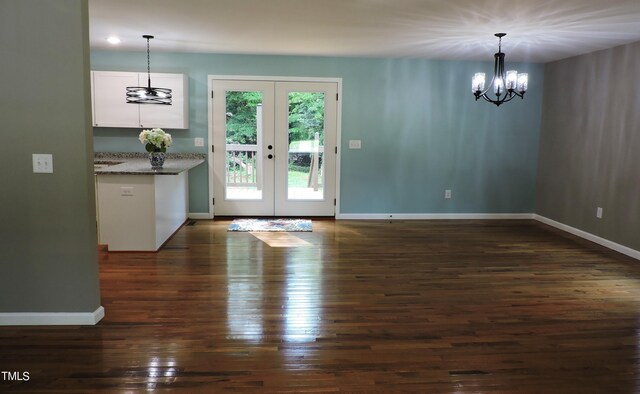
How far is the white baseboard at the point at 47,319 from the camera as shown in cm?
313

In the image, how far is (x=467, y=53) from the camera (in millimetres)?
6184

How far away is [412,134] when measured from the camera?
7.01m

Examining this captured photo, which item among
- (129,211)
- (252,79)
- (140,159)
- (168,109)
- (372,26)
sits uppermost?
(372,26)

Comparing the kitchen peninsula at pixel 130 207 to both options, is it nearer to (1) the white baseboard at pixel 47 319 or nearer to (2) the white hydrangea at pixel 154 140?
(2) the white hydrangea at pixel 154 140

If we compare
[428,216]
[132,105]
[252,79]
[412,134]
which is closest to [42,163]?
[132,105]

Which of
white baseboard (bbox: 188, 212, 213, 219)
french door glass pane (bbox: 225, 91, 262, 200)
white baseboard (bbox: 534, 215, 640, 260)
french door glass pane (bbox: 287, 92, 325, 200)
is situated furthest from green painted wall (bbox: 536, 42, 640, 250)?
white baseboard (bbox: 188, 212, 213, 219)

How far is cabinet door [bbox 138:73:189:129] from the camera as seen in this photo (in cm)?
640

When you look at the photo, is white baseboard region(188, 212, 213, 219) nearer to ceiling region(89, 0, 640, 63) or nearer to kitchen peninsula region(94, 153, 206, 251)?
kitchen peninsula region(94, 153, 206, 251)

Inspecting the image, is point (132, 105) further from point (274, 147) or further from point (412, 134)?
point (412, 134)

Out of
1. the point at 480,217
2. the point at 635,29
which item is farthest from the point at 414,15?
the point at 480,217

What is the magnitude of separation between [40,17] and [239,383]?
2.47 metres

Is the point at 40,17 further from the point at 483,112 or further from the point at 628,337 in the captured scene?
the point at 483,112

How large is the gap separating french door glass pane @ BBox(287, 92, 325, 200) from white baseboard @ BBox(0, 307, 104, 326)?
13.6 feet

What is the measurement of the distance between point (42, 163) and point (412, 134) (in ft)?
16.8
